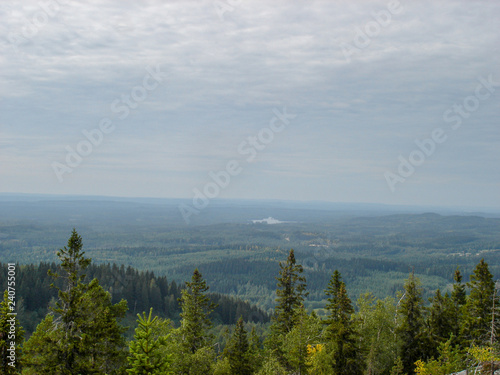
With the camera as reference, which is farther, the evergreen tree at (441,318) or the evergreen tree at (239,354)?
the evergreen tree at (441,318)

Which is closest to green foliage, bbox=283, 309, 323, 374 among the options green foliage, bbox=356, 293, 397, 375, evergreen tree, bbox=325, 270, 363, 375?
evergreen tree, bbox=325, 270, 363, 375

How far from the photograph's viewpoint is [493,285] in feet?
127

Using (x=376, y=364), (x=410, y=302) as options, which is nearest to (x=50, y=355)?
(x=376, y=364)

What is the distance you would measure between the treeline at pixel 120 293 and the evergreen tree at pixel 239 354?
63.7m

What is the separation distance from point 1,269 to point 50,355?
91073 mm

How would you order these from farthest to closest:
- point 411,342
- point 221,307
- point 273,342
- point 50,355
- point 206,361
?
point 221,307
point 273,342
point 411,342
point 206,361
point 50,355

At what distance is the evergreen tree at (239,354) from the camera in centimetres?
3782

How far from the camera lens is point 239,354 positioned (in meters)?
38.5

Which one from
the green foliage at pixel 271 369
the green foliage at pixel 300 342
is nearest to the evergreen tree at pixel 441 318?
the green foliage at pixel 300 342

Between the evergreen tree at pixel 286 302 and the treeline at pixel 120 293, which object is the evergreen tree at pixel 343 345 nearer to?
the evergreen tree at pixel 286 302

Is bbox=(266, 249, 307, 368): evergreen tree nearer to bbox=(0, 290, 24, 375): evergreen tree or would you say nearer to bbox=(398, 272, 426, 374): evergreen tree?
bbox=(398, 272, 426, 374): evergreen tree

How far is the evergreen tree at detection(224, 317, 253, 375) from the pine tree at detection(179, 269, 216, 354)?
8.34 feet

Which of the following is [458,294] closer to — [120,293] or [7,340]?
[7,340]

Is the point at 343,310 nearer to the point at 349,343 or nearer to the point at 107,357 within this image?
the point at 349,343
